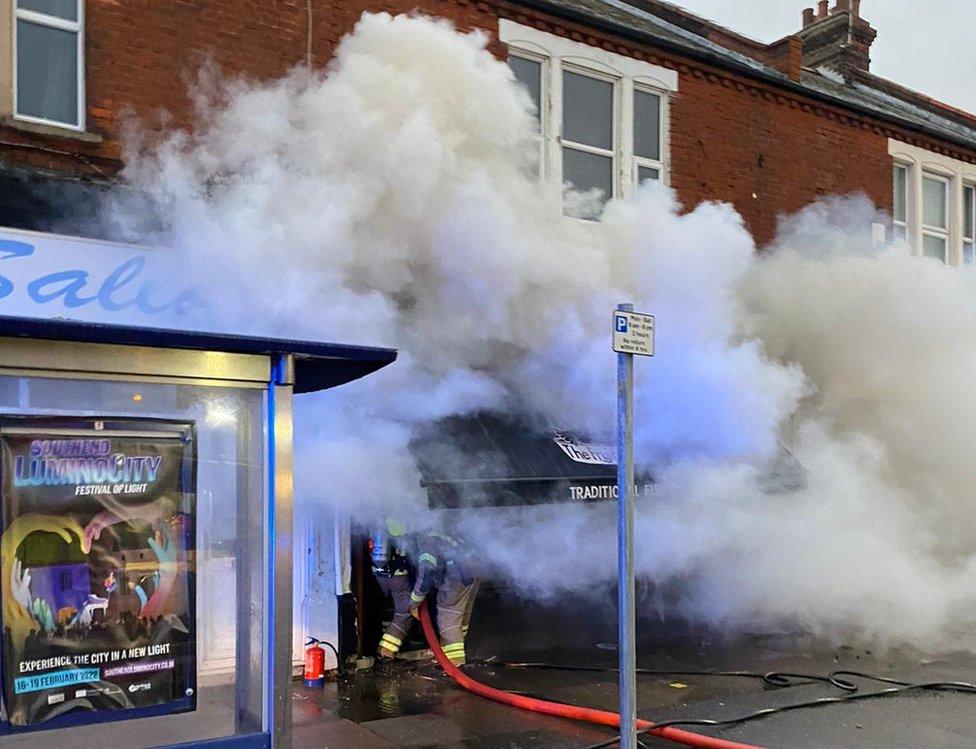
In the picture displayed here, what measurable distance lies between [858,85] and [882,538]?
22.5ft

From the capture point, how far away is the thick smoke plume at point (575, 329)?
6.46 metres

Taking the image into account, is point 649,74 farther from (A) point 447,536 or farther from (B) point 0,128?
(B) point 0,128

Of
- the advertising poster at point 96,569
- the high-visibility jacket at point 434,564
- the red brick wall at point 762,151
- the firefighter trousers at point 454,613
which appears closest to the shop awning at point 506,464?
the high-visibility jacket at point 434,564

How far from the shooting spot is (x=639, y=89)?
9305 millimetres

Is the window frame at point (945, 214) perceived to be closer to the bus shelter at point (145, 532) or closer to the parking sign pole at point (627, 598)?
the parking sign pole at point (627, 598)

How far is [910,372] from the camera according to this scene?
33.2 feet

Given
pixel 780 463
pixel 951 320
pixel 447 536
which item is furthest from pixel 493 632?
pixel 951 320

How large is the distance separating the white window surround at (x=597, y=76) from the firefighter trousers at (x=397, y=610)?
355 cm

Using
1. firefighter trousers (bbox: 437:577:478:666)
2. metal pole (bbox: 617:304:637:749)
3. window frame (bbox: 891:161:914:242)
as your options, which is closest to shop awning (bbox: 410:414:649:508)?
firefighter trousers (bbox: 437:577:478:666)

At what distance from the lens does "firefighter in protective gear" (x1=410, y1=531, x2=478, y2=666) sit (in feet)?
23.4

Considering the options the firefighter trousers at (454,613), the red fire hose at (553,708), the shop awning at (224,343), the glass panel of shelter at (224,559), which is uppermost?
the shop awning at (224,343)

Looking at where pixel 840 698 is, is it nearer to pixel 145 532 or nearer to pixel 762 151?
pixel 145 532

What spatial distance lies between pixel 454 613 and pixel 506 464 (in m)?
1.25

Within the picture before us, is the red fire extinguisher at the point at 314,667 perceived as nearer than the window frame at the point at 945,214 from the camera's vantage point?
Yes
